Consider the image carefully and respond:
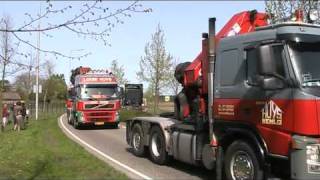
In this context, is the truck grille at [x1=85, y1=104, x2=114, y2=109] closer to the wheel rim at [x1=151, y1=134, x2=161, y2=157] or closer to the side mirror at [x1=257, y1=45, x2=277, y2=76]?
the wheel rim at [x1=151, y1=134, x2=161, y2=157]

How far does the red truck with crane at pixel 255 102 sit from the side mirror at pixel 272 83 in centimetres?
2

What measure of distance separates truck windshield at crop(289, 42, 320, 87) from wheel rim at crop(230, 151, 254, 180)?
1.73 m

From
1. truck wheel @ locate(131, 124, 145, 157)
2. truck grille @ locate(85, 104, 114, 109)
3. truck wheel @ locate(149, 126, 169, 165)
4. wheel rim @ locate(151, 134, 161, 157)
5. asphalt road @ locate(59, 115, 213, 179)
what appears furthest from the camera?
truck grille @ locate(85, 104, 114, 109)

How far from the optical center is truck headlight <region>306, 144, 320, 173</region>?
8.60 meters

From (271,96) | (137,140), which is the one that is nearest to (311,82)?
(271,96)

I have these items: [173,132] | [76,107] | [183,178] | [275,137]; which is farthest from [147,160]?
[76,107]

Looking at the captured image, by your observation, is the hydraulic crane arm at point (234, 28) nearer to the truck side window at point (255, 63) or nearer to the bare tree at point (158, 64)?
the truck side window at point (255, 63)

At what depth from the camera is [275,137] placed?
362 inches

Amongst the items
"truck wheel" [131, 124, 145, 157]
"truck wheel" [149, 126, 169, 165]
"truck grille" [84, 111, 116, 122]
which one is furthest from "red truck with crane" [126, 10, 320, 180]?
"truck grille" [84, 111, 116, 122]

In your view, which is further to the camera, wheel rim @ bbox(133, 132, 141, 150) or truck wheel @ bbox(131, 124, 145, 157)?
wheel rim @ bbox(133, 132, 141, 150)

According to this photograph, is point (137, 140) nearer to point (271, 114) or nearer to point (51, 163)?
point (51, 163)

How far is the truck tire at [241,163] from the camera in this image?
9455mm

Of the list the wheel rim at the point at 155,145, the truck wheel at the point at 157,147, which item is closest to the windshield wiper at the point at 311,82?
the truck wheel at the point at 157,147

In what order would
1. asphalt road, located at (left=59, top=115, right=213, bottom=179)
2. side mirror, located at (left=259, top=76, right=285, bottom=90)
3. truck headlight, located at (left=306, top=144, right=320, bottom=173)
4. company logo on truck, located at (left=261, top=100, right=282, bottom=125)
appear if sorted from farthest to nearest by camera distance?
asphalt road, located at (left=59, top=115, right=213, bottom=179) → company logo on truck, located at (left=261, top=100, right=282, bottom=125) → side mirror, located at (left=259, top=76, right=285, bottom=90) → truck headlight, located at (left=306, top=144, right=320, bottom=173)
